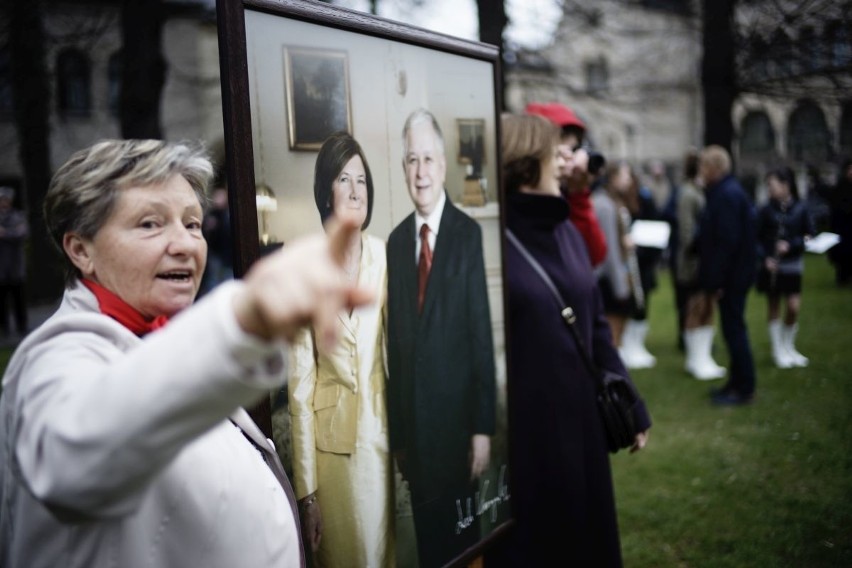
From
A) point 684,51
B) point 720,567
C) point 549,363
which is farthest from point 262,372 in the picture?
point 684,51

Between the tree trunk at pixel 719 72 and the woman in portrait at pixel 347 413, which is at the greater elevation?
the tree trunk at pixel 719 72

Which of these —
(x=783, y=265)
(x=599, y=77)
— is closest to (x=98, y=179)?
(x=783, y=265)

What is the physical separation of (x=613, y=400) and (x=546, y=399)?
1.10ft

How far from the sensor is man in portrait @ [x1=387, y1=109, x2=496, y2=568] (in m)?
1.93

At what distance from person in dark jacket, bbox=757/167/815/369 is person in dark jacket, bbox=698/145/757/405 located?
62.3 inches

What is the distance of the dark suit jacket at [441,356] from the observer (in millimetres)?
1913

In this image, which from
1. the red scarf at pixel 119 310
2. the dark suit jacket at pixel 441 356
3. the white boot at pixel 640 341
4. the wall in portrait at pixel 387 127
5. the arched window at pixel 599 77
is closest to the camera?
the red scarf at pixel 119 310

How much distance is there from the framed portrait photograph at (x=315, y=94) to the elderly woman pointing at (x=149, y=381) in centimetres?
22

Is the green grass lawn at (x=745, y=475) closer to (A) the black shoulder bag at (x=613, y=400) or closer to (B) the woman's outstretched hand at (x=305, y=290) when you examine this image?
(A) the black shoulder bag at (x=613, y=400)

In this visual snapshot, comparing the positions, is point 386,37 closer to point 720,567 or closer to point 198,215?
point 198,215

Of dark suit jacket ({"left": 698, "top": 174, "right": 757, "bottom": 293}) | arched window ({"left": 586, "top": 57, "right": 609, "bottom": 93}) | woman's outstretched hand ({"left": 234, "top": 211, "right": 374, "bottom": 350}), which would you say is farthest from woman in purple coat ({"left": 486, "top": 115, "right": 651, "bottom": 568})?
arched window ({"left": 586, "top": 57, "right": 609, "bottom": 93})

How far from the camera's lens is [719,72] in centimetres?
1017

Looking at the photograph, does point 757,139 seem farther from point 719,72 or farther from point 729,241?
point 729,241

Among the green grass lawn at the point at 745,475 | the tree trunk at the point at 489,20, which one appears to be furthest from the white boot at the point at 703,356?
the tree trunk at the point at 489,20
